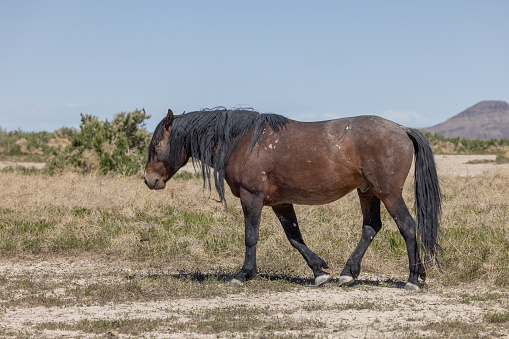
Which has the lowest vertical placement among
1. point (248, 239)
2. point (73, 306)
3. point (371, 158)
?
point (73, 306)

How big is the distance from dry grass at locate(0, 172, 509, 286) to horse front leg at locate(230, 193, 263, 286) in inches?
31.0

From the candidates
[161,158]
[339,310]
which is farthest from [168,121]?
[339,310]

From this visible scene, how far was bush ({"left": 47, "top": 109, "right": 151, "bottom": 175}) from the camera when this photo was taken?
1694 centimetres

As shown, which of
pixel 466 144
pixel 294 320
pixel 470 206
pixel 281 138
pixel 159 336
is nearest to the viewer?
pixel 159 336

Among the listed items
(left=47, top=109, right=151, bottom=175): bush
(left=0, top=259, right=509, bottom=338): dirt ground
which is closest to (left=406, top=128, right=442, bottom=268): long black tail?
(left=0, top=259, right=509, bottom=338): dirt ground

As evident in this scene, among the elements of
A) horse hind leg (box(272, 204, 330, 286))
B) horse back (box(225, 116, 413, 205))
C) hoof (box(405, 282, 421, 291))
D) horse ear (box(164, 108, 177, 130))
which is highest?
horse ear (box(164, 108, 177, 130))

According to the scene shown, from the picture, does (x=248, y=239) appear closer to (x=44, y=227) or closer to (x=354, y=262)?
Result: (x=354, y=262)

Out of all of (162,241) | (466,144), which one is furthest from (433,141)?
(162,241)

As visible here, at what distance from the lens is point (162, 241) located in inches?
357

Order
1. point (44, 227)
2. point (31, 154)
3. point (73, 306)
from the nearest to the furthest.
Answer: point (73, 306) → point (44, 227) → point (31, 154)

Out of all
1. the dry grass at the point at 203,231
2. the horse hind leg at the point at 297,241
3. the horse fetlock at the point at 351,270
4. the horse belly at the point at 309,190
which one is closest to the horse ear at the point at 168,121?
the dry grass at the point at 203,231

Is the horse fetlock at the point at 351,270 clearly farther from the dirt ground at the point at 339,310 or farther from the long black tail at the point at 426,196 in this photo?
the long black tail at the point at 426,196

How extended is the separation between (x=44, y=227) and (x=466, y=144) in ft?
103

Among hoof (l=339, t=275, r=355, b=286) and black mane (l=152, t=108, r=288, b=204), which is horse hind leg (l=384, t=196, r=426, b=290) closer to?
hoof (l=339, t=275, r=355, b=286)
